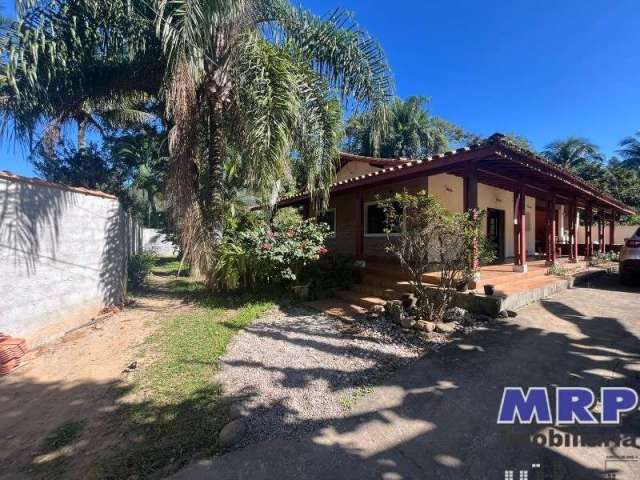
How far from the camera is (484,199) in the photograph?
10.1 metres

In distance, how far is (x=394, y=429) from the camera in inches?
102

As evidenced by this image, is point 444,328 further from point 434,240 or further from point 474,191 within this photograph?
point 474,191

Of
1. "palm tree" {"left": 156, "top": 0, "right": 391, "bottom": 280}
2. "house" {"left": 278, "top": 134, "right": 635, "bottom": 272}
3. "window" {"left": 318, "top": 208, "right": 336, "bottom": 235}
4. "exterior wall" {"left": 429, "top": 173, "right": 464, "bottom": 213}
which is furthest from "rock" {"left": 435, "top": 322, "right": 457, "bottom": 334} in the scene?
"window" {"left": 318, "top": 208, "right": 336, "bottom": 235}

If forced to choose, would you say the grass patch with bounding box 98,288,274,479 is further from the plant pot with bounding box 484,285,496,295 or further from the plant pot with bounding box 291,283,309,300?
the plant pot with bounding box 484,285,496,295

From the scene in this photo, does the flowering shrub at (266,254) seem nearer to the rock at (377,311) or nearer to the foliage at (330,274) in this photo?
the foliage at (330,274)

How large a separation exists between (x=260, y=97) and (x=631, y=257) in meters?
10.2

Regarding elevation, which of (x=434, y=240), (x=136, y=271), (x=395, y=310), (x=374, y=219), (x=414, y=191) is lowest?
(x=395, y=310)

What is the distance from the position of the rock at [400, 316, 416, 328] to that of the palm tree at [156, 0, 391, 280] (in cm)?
369

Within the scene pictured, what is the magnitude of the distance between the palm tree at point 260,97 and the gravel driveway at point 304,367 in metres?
3.08

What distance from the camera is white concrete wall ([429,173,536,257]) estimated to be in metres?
8.70

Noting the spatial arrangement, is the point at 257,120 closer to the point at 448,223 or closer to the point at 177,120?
the point at 177,120

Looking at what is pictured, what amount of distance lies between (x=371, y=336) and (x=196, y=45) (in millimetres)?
5997

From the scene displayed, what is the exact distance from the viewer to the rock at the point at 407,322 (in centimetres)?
493

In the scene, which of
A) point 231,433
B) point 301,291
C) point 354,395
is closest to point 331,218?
point 301,291
